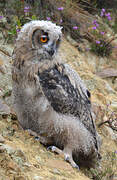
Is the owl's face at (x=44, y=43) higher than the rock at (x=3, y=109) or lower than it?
higher

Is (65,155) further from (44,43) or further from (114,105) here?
(114,105)

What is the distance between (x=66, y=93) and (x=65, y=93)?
2 cm

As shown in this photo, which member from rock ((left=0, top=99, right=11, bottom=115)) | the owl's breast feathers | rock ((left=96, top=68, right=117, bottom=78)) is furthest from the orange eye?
rock ((left=96, top=68, right=117, bottom=78))

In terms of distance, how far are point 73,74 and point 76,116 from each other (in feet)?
2.05

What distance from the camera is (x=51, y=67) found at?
3797mm

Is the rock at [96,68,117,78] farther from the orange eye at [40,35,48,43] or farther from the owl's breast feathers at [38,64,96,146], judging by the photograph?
the orange eye at [40,35,48,43]

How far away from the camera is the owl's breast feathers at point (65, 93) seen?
3.72m

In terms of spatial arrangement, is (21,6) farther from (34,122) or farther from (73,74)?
(34,122)

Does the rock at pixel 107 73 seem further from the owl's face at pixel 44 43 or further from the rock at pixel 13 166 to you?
the rock at pixel 13 166

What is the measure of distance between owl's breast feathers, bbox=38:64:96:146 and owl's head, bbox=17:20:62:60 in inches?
9.4

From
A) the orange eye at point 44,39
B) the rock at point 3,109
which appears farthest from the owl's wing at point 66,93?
the rock at point 3,109

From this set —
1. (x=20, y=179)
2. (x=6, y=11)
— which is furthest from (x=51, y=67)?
(x=6, y=11)

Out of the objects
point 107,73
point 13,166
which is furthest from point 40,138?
point 107,73

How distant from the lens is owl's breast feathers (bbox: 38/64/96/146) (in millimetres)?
3723
